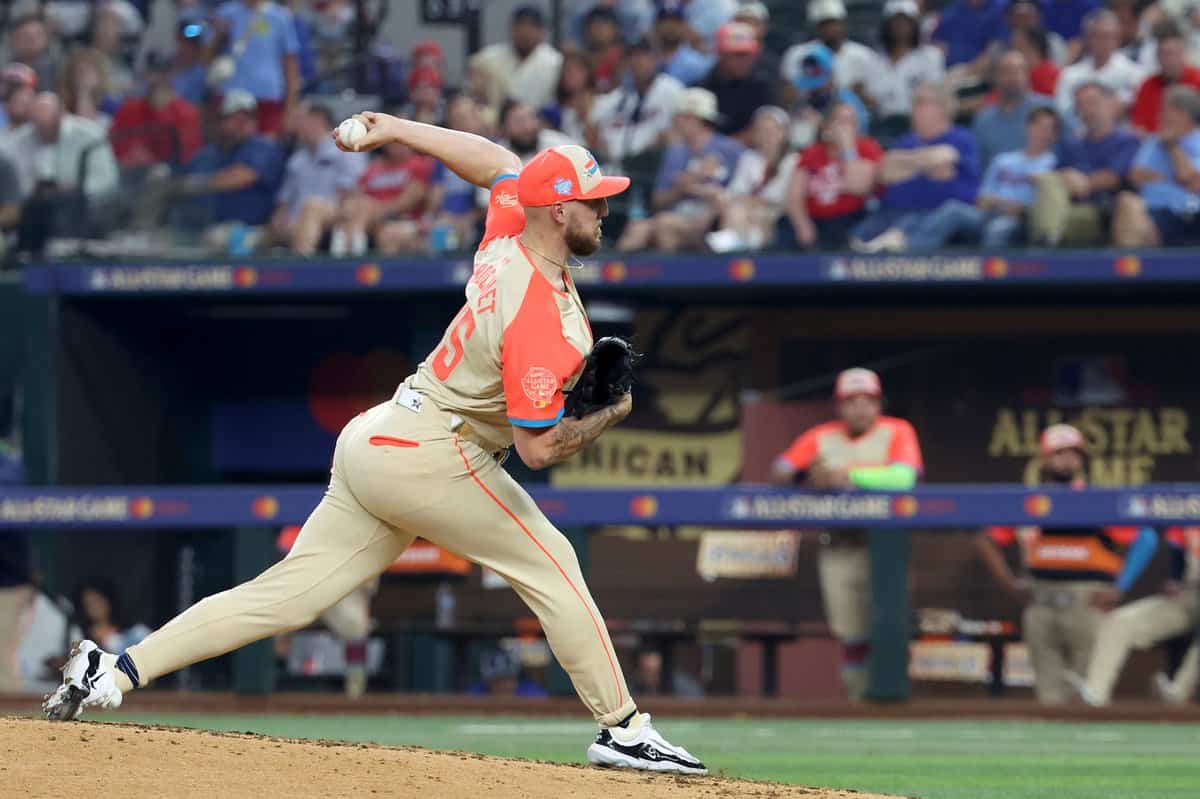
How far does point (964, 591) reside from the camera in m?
10.2

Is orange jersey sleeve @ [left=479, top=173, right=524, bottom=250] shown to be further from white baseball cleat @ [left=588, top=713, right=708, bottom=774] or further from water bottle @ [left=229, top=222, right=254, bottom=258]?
water bottle @ [left=229, top=222, right=254, bottom=258]

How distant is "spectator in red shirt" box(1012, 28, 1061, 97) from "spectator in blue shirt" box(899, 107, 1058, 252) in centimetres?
87

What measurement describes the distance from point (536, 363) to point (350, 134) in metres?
0.93

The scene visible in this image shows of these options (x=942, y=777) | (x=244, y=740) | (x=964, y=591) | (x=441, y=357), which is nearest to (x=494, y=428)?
(x=441, y=357)

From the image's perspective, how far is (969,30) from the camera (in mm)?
12766

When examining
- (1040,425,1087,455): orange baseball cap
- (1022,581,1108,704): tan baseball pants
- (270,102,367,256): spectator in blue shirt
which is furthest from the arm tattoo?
(270,102,367,256): spectator in blue shirt

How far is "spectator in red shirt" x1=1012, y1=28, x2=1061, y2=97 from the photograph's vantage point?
12.2 m

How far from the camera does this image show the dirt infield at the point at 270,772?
4.66 meters

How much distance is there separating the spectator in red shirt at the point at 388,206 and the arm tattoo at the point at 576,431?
7048 mm

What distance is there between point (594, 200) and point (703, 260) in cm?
630

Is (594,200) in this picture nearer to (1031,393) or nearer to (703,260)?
(703,260)

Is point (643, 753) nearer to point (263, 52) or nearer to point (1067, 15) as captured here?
point (1067, 15)

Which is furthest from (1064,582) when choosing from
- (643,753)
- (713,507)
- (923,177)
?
(643,753)

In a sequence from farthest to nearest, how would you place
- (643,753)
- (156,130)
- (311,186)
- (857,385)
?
(156,130)
(311,186)
(857,385)
(643,753)
